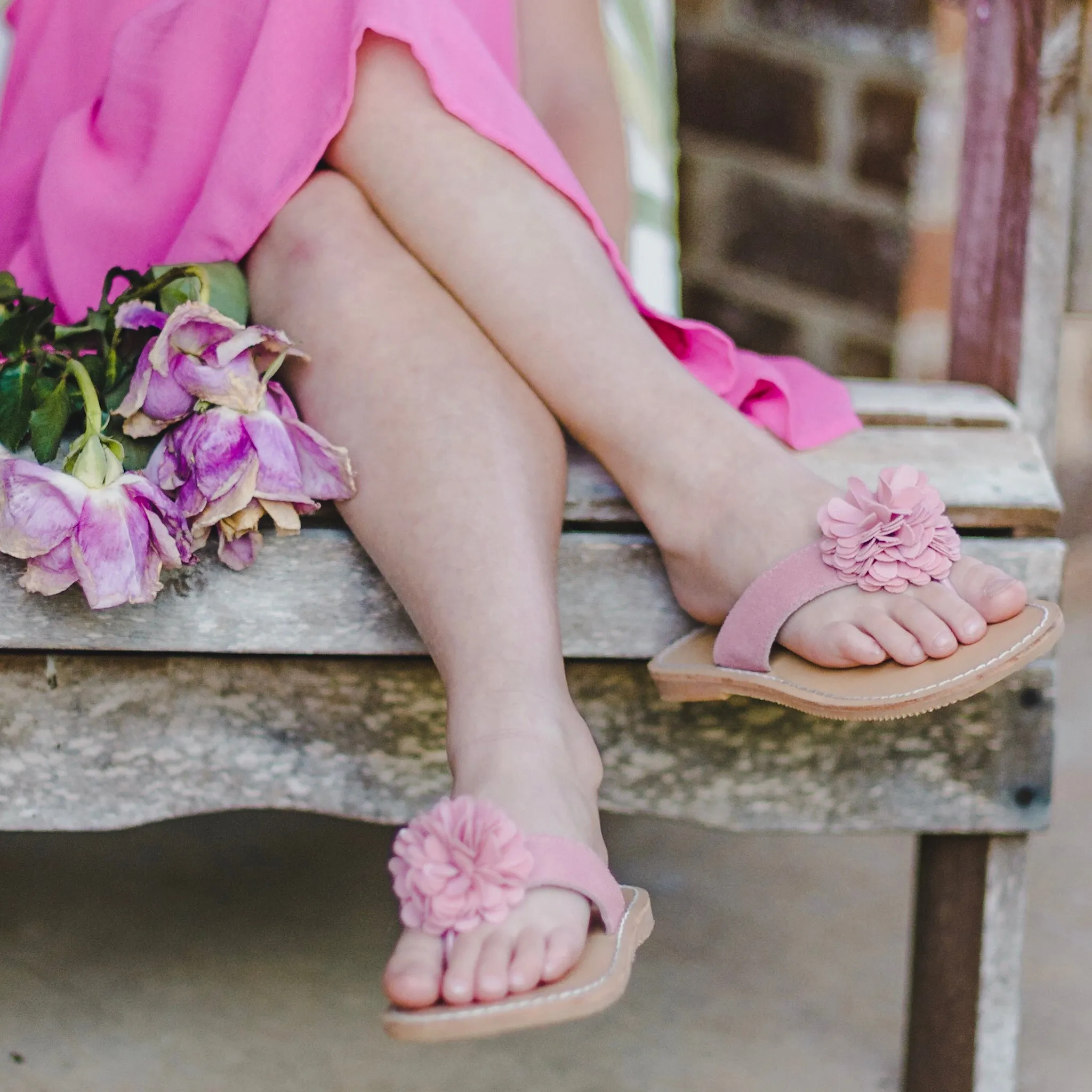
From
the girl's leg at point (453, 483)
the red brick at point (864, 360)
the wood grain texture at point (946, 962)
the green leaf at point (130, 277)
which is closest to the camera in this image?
the girl's leg at point (453, 483)

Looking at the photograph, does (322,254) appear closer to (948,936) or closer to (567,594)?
(567,594)

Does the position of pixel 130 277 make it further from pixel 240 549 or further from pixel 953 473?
pixel 953 473

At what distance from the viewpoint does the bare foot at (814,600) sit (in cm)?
65

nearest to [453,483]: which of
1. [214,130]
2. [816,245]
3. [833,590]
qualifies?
[833,590]

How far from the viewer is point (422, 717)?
794 millimetres

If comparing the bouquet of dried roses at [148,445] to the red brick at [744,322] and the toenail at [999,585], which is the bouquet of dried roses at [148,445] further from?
the red brick at [744,322]

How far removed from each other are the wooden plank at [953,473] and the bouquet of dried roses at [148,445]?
152 mm

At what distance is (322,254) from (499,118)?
129 mm

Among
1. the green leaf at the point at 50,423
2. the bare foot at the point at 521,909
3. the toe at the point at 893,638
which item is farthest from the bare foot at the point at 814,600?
the green leaf at the point at 50,423

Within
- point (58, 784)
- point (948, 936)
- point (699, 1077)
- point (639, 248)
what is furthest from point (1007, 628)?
point (639, 248)

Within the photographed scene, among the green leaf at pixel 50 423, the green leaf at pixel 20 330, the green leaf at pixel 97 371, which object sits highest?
the green leaf at pixel 20 330

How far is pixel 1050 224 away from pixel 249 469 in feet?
1.92

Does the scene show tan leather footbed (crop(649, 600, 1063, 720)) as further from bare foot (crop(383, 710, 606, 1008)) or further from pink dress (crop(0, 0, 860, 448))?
pink dress (crop(0, 0, 860, 448))

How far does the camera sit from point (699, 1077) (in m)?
0.89
